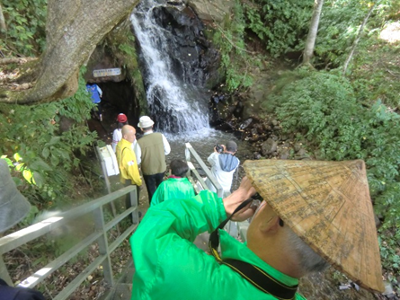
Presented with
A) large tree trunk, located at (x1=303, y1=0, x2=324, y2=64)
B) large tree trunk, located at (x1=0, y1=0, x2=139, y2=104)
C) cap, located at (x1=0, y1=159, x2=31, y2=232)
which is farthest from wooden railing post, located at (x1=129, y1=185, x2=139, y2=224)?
large tree trunk, located at (x1=303, y1=0, x2=324, y2=64)

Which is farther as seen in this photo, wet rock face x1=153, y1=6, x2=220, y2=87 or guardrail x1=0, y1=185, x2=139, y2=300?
wet rock face x1=153, y1=6, x2=220, y2=87

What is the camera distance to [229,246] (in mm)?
1113

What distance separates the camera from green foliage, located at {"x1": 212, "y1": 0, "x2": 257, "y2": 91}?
11180 millimetres

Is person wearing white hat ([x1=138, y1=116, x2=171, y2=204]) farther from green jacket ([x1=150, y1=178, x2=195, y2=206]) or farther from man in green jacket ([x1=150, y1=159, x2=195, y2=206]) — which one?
green jacket ([x1=150, y1=178, x2=195, y2=206])

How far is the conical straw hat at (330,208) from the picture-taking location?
0.83m

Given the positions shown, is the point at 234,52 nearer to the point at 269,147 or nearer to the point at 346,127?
the point at 269,147

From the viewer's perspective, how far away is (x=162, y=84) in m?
10.5

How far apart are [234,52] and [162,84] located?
4196 mm

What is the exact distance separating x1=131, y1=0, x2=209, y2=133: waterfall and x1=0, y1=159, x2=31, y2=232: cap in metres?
8.82

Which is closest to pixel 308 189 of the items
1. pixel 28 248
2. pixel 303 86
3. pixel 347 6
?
pixel 28 248

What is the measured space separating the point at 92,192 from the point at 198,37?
9204 mm

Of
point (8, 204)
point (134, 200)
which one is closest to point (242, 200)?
point (8, 204)

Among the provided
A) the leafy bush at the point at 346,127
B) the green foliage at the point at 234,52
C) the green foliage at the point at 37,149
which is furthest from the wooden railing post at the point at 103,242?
the green foliage at the point at 234,52

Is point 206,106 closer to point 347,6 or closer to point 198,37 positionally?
point 198,37
